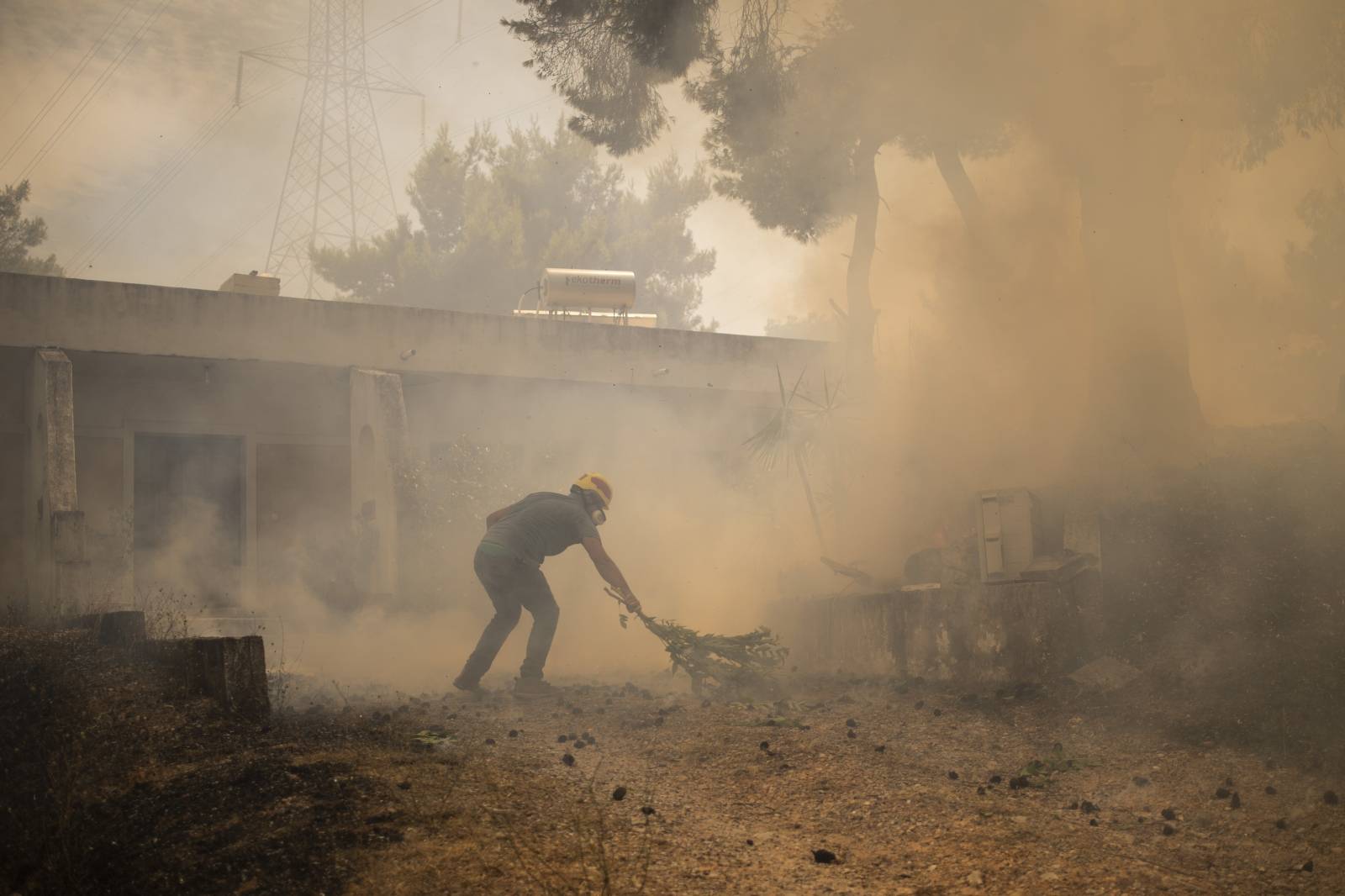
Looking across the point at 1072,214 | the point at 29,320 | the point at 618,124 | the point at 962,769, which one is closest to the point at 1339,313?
the point at 1072,214

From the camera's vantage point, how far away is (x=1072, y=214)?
12195mm

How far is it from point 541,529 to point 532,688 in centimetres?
136

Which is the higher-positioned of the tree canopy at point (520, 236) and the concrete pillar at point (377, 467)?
the tree canopy at point (520, 236)

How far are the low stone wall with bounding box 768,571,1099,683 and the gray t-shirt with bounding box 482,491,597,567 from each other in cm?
251

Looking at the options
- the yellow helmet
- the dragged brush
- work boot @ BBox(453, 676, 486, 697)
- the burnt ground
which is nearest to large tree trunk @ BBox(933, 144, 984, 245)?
the yellow helmet

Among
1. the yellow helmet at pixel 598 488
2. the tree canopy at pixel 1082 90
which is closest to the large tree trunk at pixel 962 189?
the tree canopy at pixel 1082 90

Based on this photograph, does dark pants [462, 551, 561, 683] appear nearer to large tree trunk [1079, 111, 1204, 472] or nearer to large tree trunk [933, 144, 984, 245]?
large tree trunk [1079, 111, 1204, 472]

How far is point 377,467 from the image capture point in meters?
15.6

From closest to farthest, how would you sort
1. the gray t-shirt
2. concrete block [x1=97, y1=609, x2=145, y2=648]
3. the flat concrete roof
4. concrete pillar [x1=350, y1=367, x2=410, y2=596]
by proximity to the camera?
1. concrete block [x1=97, y1=609, x2=145, y2=648]
2. the gray t-shirt
3. the flat concrete roof
4. concrete pillar [x1=350, y1=367, x2=410, y2=596]

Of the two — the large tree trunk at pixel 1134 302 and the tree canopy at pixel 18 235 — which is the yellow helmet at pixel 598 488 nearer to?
the large tree trunk at pixel 1134 302

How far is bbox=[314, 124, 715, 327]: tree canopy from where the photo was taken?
114 feet

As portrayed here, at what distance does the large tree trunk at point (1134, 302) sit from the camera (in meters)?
10.2

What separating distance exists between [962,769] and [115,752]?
410 cm

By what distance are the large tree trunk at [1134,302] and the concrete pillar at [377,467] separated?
374 inches
